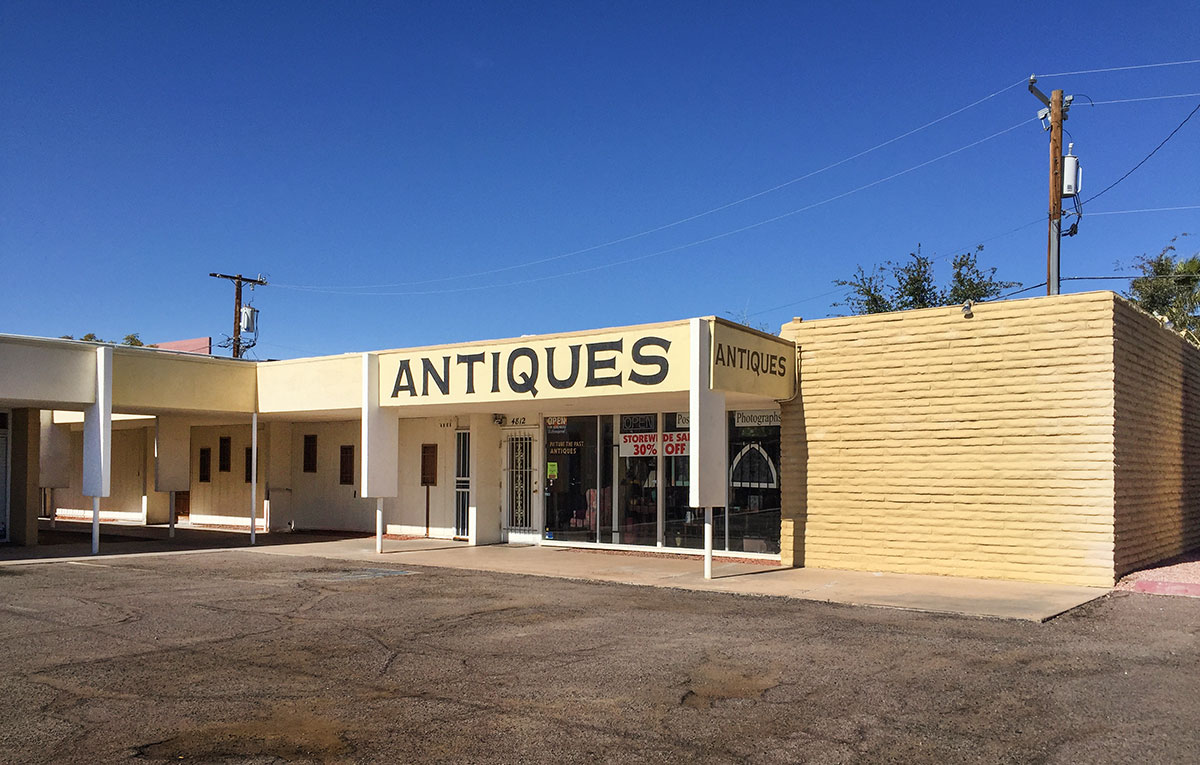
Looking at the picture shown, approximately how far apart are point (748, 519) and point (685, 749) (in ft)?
37.9

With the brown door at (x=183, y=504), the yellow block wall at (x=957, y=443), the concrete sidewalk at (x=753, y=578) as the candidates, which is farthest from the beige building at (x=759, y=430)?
the brown door at (x=183, y=504)

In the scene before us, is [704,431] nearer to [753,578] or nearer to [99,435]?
[753,578]

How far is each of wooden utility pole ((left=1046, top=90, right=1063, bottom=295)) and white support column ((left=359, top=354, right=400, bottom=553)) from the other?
1351 centimetres

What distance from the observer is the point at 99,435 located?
17.9 metres

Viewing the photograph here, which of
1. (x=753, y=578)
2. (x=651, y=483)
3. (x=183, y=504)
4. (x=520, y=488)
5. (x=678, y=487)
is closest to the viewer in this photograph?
(x=753, y=578)

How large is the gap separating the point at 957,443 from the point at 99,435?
1510 cm

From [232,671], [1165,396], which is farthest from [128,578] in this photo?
[1165,396]

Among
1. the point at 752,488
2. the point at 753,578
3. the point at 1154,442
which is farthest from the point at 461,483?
the point at 1154,442

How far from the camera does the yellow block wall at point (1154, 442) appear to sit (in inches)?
543

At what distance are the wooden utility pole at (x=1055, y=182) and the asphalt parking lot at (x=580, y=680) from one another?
926cm

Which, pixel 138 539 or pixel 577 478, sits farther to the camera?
pixel 138 539

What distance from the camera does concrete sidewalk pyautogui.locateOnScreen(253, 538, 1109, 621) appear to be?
38.3 feet

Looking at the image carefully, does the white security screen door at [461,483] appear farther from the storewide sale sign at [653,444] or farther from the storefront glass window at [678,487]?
the storefront glass window at [678,487]

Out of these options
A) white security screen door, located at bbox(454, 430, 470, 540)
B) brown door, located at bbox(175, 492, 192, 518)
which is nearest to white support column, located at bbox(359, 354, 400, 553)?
white security screen door, located at bbox(454, 430, 470, 540)
